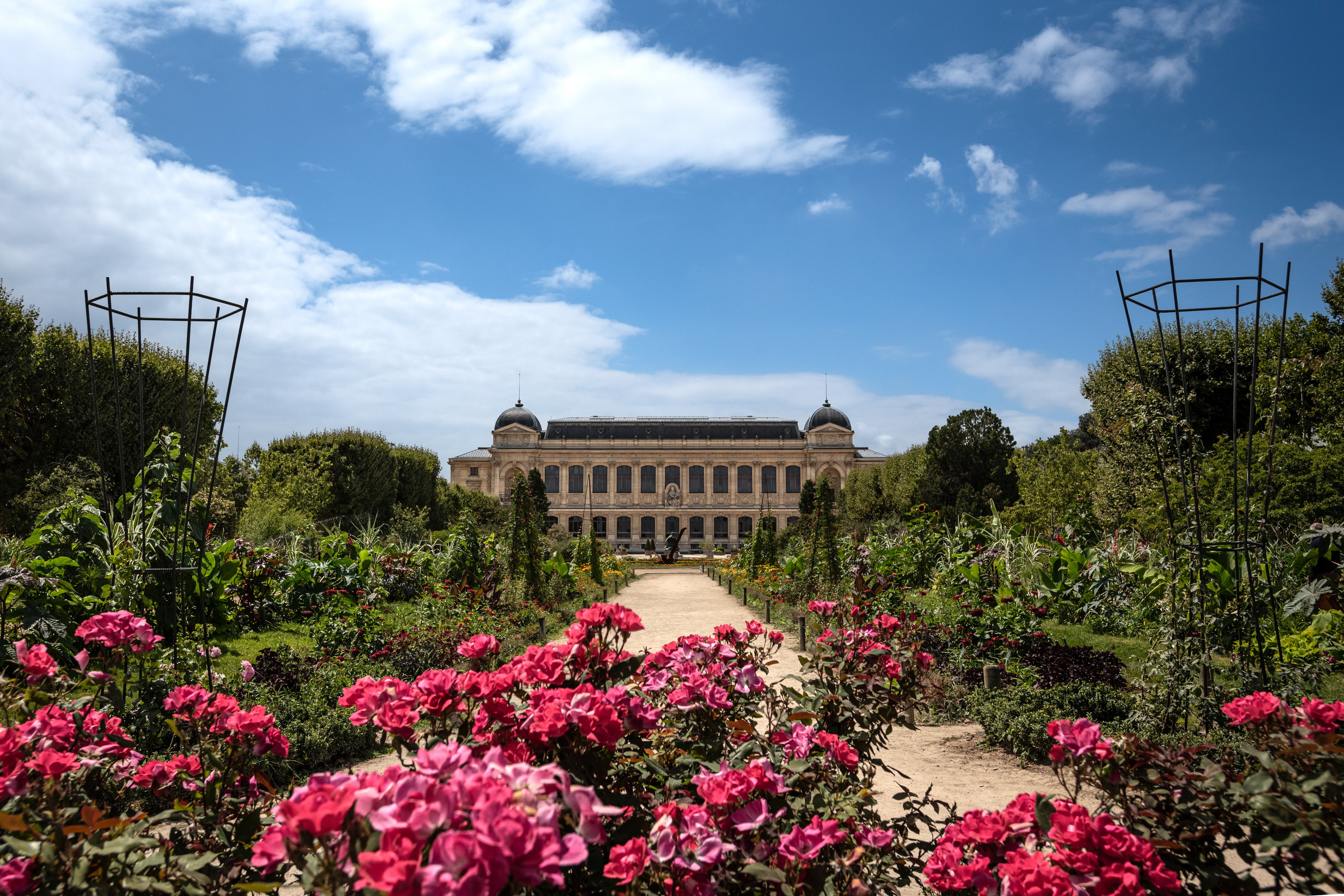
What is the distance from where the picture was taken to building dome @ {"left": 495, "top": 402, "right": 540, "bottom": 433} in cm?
5591

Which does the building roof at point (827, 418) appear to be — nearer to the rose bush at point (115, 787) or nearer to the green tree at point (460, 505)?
the green tree at point (460, 505)

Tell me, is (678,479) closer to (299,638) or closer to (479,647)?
(299,638)

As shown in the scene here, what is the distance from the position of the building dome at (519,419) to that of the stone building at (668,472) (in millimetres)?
108

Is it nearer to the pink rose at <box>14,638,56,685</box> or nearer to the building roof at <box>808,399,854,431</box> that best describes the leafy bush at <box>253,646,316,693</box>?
the pink rose at <box>14,638,56,685</box>

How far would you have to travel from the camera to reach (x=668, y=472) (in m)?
56.3

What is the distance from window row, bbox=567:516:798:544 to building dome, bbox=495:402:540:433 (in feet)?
26.1

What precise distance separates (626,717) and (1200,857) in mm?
1397

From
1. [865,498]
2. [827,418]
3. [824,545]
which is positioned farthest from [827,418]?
[824,545]

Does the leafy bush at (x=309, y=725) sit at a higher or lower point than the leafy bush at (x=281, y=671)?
lower

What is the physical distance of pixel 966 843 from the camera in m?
1.62

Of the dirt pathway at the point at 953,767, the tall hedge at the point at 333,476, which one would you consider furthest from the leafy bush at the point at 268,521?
the dirt pathway at the point at 953,767

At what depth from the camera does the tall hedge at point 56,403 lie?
12656 millimetres

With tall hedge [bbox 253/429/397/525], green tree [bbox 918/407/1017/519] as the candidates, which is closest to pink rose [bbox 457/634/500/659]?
tall hedge [bbox 253/429/397/525]

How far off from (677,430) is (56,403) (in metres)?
44.6
